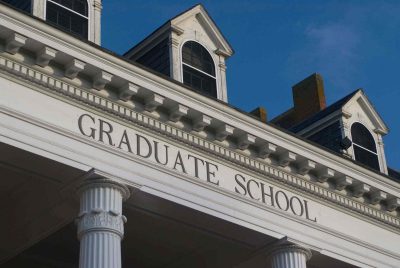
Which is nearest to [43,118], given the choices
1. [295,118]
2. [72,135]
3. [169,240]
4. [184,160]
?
[72,135]

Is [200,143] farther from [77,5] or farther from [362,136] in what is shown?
[362,136]

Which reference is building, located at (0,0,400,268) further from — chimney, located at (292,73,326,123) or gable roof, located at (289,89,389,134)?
chimney, located at (292,73,326,123)

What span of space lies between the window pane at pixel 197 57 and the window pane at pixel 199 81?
0.60ft

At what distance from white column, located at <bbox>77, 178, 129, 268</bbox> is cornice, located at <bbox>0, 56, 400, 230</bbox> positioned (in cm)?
173

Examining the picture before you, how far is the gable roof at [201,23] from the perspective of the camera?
24594 mm

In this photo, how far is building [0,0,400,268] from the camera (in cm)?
2036

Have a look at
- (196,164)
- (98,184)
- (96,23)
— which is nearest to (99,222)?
(98,184)

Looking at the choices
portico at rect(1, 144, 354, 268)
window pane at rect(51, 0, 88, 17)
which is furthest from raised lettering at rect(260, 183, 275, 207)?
window pane at rect(51, 0, 88, 17)

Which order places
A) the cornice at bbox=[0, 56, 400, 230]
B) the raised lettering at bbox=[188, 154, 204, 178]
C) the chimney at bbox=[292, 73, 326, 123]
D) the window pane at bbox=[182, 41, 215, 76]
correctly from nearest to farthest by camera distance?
the cornice at bbox=[0, 56, 400, 230]
the raised lettering at bbox=[188, 154, 204, 178]
the window pane at bbox=[182, 41, 215, 76]
the chimney at bbox=[292, 73, 326, 123]

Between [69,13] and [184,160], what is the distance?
13.9 ft

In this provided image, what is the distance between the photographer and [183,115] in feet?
73.7

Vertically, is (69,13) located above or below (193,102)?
above

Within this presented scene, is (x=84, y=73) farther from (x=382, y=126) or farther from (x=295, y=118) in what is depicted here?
(x=295, y=118)

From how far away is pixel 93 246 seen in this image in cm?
2011
